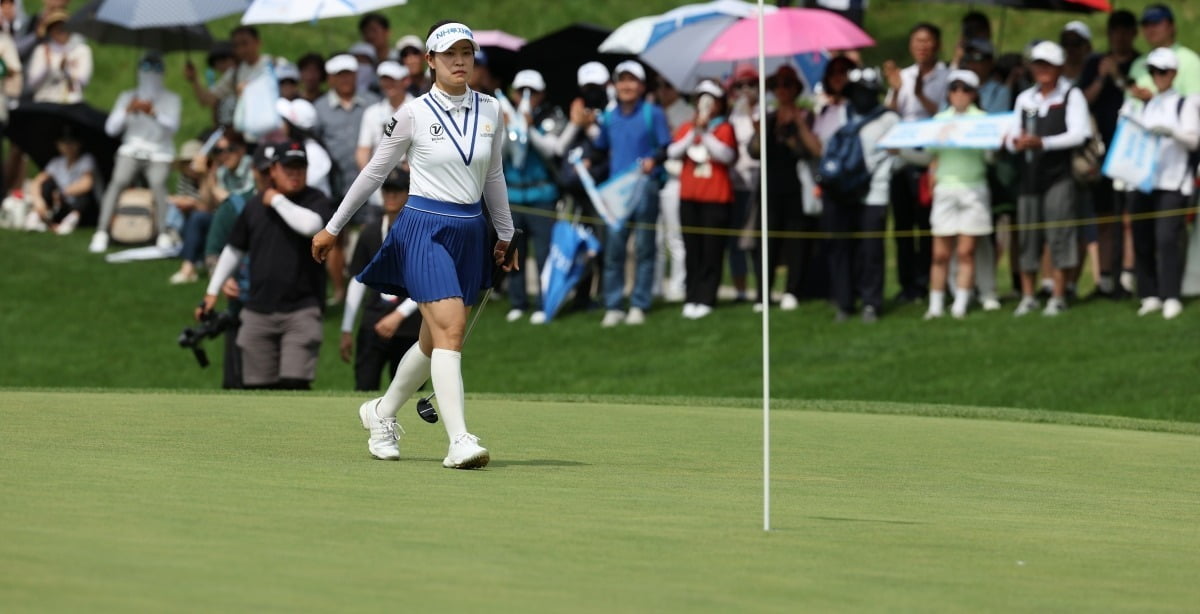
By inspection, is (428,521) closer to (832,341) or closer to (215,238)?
(215,238)

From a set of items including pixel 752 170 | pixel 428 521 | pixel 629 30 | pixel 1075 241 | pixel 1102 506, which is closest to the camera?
pixel 428 521

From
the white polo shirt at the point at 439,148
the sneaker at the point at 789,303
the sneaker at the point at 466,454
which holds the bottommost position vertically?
the sneaker at the point at 789,303

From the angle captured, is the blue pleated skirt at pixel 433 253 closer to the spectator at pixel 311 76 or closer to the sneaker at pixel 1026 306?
the sneaker at pixel 1026 306

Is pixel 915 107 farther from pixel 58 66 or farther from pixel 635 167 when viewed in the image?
pixel 58 66

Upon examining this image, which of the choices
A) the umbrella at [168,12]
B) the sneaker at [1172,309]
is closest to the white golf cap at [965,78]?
the sneaker at [1172,309]

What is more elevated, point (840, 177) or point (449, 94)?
point (449, 94)

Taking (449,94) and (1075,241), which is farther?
(1075,241)

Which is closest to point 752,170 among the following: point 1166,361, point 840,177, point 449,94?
point 840,177

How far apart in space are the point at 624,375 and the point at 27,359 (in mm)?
6087

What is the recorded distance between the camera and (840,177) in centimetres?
1909

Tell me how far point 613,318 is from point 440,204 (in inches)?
457

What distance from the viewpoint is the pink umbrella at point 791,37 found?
62.5 ft

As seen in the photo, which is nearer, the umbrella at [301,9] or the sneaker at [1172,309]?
the sneaker at [1172,309]

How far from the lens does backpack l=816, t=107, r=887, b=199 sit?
747 inches
